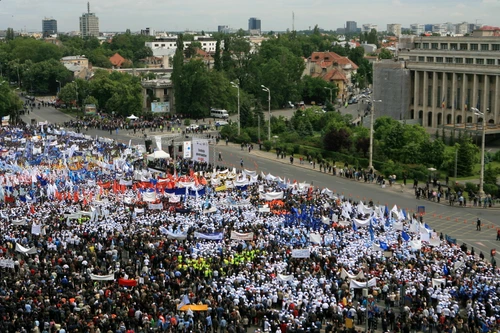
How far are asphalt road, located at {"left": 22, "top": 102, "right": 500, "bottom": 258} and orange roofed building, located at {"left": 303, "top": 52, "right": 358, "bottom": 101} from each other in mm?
52149

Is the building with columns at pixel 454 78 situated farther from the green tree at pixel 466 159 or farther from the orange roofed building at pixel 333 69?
the orange roofed building at pixel 333 69

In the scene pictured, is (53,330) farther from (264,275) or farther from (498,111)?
(498,111)

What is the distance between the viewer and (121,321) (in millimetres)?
26203

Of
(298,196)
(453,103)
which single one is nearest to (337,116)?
(453,103)

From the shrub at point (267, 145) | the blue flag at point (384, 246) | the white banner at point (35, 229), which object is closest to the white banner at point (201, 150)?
the shrub at point (267, 145)

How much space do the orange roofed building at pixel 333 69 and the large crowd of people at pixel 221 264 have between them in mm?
79099

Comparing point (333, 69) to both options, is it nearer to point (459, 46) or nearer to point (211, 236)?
point (459, 46)

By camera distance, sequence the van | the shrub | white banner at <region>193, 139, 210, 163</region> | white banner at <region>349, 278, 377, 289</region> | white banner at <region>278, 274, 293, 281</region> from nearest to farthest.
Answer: white banner at <region>349, 278, 377, 289</region> < white banner at <region>278, 274, 293, 281</region> < white banner at <region>193, 139, 210, 163</region> < the shrub < the van

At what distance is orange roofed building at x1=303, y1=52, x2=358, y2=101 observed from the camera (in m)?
124

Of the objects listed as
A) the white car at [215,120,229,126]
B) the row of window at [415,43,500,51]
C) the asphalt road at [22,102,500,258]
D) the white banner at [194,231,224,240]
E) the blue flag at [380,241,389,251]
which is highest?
the row of window at [415,43,500,51]

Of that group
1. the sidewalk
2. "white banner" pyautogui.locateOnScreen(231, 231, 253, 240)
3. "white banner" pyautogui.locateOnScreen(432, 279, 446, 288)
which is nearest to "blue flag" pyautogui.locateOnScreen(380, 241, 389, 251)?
"white banner" pyautogui.locateOnScreen(432, 279, 446, 288)

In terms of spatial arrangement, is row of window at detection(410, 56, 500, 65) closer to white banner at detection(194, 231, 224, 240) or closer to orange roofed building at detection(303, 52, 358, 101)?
orange roofed building at detection(303, 52, 358, 101)

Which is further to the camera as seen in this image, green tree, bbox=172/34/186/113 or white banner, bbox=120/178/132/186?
green tree, bbox=172/34/186/113

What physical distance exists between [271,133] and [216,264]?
5064cm
